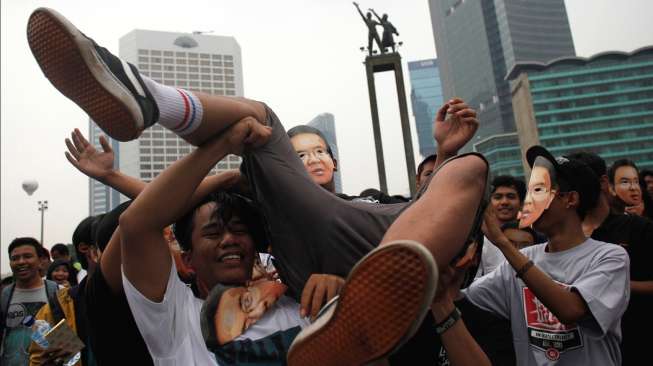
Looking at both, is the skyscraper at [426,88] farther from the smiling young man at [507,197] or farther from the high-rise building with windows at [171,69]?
the smiling young man at [507,197]

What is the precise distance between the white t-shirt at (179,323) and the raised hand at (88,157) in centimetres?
73

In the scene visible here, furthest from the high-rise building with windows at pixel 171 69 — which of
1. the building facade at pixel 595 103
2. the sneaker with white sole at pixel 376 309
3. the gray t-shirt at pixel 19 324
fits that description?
the sneaker with white sole at pixel 376 309

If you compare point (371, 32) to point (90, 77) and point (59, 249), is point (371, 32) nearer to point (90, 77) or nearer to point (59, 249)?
point (59, 249)

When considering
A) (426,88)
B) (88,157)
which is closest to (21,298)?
(88,157)

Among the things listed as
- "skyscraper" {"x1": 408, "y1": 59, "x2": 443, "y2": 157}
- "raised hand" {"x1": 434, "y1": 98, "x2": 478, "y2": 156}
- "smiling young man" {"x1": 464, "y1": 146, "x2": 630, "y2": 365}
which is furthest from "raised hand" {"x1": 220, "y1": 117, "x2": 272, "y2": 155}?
"skyscraper" {"x1": 408, "y1": 59, "x2": 443, "y2": 157}

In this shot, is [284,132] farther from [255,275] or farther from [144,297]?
[144,297]

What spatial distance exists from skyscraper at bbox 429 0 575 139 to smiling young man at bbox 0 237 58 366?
381ft

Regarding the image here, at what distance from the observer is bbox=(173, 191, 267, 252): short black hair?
76.4 inches

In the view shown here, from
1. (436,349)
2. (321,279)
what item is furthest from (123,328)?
(436,349)

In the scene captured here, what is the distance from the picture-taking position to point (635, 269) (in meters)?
2.73

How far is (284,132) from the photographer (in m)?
1.95

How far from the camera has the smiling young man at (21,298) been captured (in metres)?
3.94

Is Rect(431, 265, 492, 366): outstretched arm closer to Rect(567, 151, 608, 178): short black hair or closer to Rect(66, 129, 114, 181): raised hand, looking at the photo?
Rect(66, 129, 114, 181): raised hand

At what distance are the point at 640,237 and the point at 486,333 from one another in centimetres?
115
